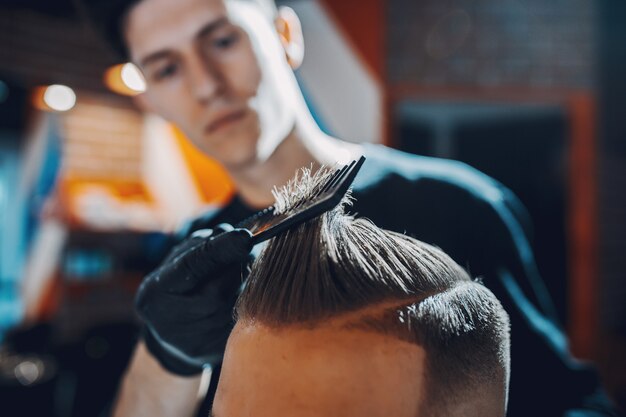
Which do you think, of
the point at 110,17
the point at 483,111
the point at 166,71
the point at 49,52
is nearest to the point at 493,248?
the point at 166,71

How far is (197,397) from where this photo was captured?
0.87 meters

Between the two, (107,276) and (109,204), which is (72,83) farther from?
(107,276)

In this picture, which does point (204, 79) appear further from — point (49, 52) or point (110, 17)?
point (49, 52)

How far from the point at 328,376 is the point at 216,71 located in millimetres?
748

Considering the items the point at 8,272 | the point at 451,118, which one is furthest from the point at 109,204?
the point at 8,272

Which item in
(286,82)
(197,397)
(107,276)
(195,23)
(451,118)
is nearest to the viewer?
(197,397)

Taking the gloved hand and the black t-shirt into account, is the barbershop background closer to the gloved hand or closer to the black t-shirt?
the black t-shirt

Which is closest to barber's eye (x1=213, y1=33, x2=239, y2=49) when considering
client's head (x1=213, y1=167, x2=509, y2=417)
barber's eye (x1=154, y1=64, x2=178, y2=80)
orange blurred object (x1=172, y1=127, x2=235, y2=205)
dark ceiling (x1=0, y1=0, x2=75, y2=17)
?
barber's eye (x1=154, y1=64, x2=178, y2=80)

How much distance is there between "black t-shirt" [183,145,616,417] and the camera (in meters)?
0.81

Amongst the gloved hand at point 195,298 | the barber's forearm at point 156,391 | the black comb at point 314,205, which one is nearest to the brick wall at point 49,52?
the barber's forearm at point 156,391

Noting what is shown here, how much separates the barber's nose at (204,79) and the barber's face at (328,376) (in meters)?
0.63

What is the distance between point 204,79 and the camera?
1021mm

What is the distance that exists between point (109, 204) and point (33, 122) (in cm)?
280

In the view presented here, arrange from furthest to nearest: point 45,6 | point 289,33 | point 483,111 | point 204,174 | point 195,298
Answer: point 204,174 < point 45,6 < point 483,111 < point 289,33 < point 195,298
